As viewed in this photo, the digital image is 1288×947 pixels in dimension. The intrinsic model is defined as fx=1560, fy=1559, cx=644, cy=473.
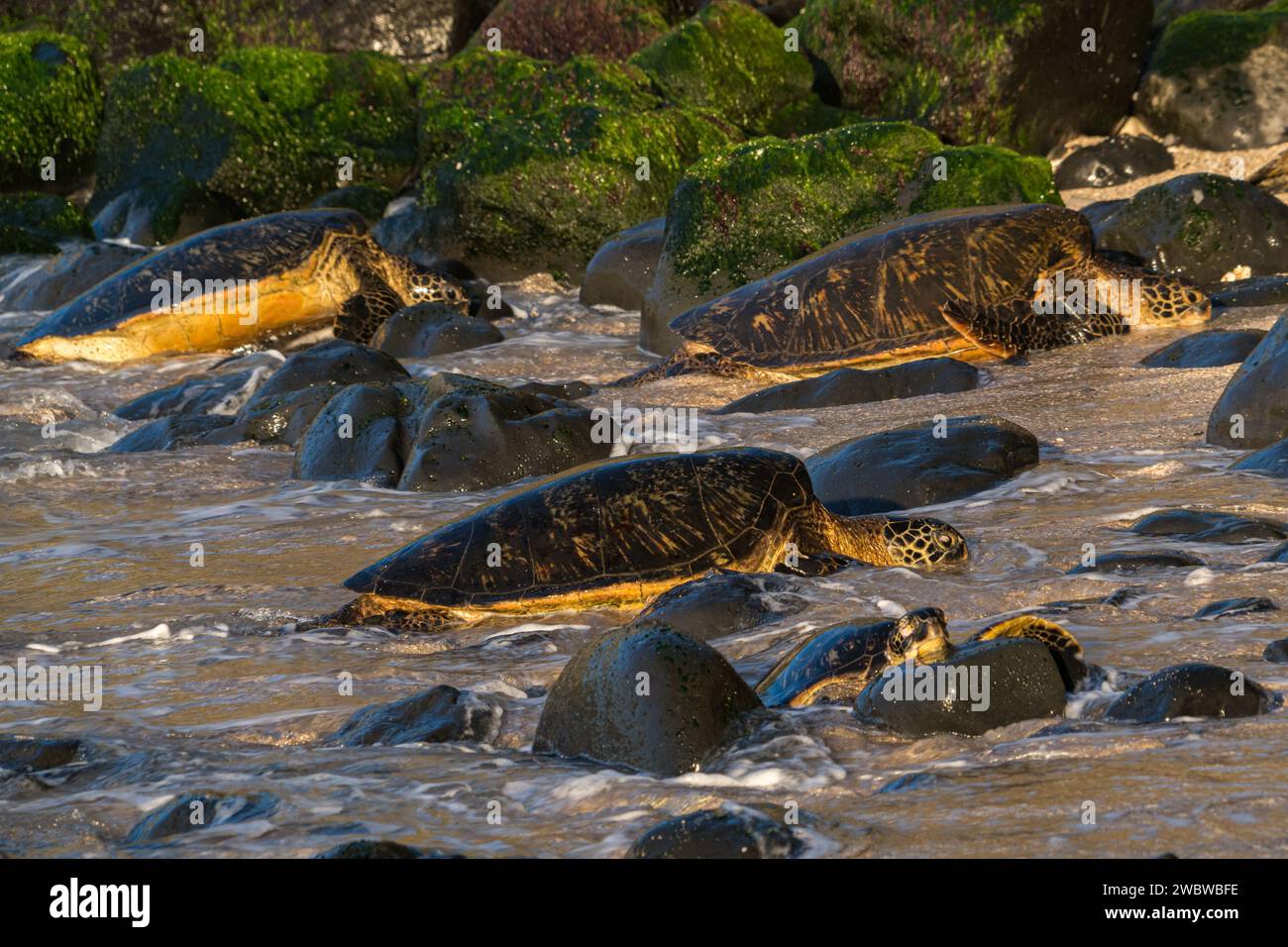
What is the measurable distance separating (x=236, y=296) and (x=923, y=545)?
308 inches

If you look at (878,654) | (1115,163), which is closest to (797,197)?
(1115,163)

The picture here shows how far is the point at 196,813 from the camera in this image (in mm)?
3510

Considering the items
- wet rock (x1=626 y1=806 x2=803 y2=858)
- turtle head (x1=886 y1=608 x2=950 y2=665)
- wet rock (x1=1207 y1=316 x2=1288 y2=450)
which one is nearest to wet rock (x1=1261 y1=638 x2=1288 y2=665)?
turtle head (x1=886 y1=608 x2=950 y2=665)

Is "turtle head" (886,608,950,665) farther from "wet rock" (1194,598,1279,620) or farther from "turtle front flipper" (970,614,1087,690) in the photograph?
"wet rock" (1194,598,1279,620)

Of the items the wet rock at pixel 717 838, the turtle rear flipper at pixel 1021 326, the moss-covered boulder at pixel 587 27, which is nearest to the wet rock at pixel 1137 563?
the wet rock at pixel 717 838

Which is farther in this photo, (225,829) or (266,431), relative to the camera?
(266,431)

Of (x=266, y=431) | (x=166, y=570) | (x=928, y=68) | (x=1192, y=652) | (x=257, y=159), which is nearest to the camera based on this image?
(x=1192, y=652)

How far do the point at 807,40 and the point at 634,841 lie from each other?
14.9 metres

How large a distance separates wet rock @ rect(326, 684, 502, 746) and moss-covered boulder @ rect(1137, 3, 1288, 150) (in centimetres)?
1183

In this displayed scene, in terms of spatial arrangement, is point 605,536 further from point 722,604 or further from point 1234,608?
point 1234,608

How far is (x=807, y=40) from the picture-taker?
55.7ft
